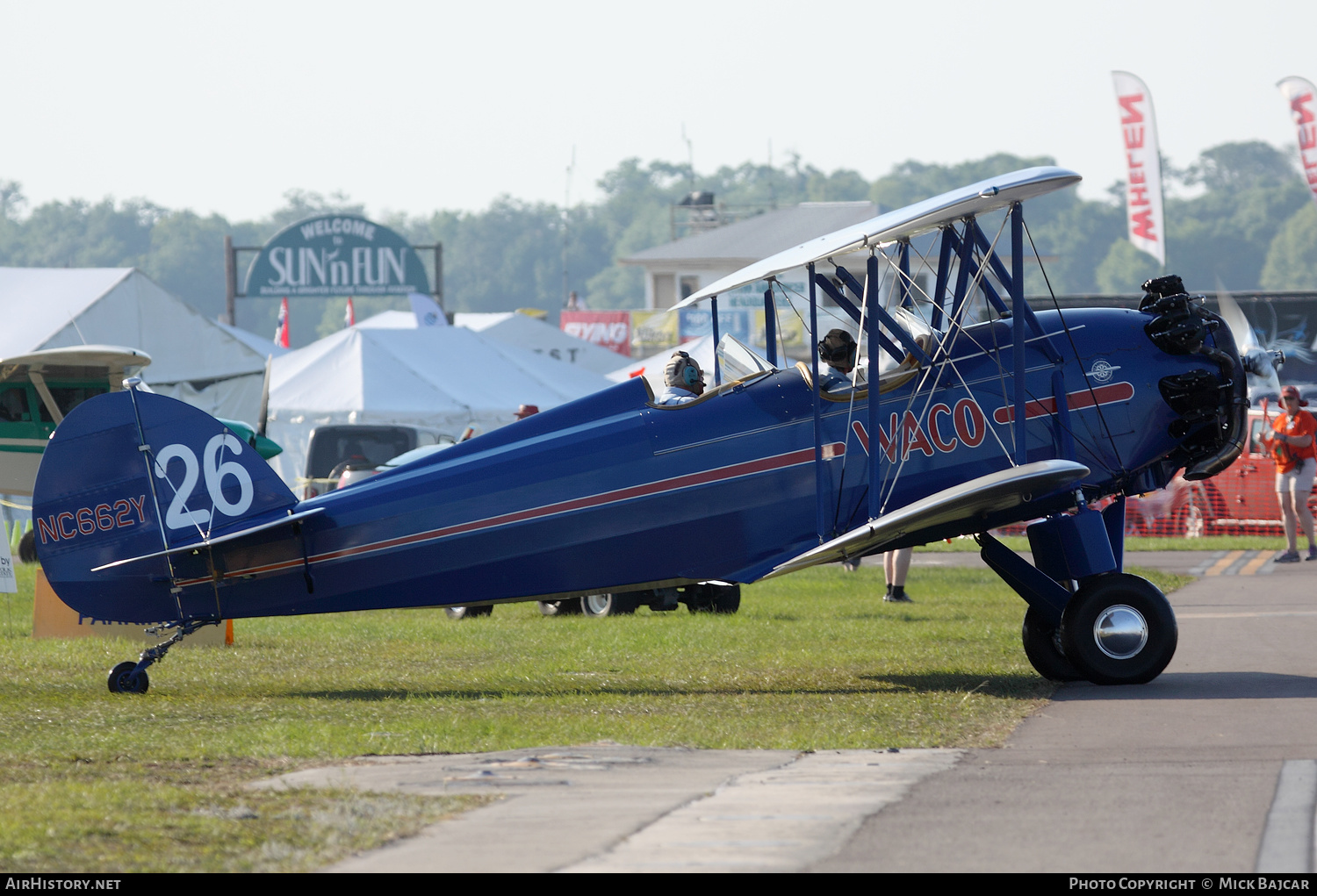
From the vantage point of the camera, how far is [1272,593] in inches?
570

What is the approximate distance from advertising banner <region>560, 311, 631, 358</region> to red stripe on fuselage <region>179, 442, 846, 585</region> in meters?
66.2

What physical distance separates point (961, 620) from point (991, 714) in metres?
4.80

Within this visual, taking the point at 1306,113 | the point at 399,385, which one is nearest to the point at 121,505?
the point at 399,385

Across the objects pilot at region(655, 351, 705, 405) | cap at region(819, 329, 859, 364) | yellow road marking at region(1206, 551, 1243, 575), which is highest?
cap at region(819, 329, 859, 364)

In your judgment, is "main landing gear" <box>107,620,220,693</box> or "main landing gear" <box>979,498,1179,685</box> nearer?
"main landing gear" <box>979,498,1179,685</box>

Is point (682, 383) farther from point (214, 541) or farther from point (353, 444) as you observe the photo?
point (353, 444)

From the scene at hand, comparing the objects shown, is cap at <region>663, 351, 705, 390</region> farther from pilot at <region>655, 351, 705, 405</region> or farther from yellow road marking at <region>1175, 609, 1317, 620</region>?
yellow road marking at <region>1175, 609, 1317, 620</region>

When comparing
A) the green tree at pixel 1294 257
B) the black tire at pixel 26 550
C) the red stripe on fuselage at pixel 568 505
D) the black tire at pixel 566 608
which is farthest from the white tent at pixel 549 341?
the green tree at pixel 1294 257

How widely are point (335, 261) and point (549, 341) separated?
7.62 metres

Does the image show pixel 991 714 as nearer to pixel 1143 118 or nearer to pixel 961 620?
pixel 961 620

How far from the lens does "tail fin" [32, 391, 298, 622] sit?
9125 mm

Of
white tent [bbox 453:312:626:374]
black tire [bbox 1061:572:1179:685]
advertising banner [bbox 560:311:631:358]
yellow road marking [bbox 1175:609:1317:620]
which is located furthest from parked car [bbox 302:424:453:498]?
advertising banner [bbox 560:311:631:358]

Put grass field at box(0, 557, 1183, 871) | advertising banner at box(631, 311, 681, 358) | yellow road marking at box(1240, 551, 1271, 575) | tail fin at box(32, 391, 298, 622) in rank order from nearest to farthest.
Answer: grass field at box(0, 557, 1183, 871)
tail fin at box(32, 391, 298, 622)
yellow road marking at box(1240, 551, 1271, 575)
advertising banner at box(631, 311, 681, 358)

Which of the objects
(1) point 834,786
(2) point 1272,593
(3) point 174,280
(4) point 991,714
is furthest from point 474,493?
(3) point 174,280
